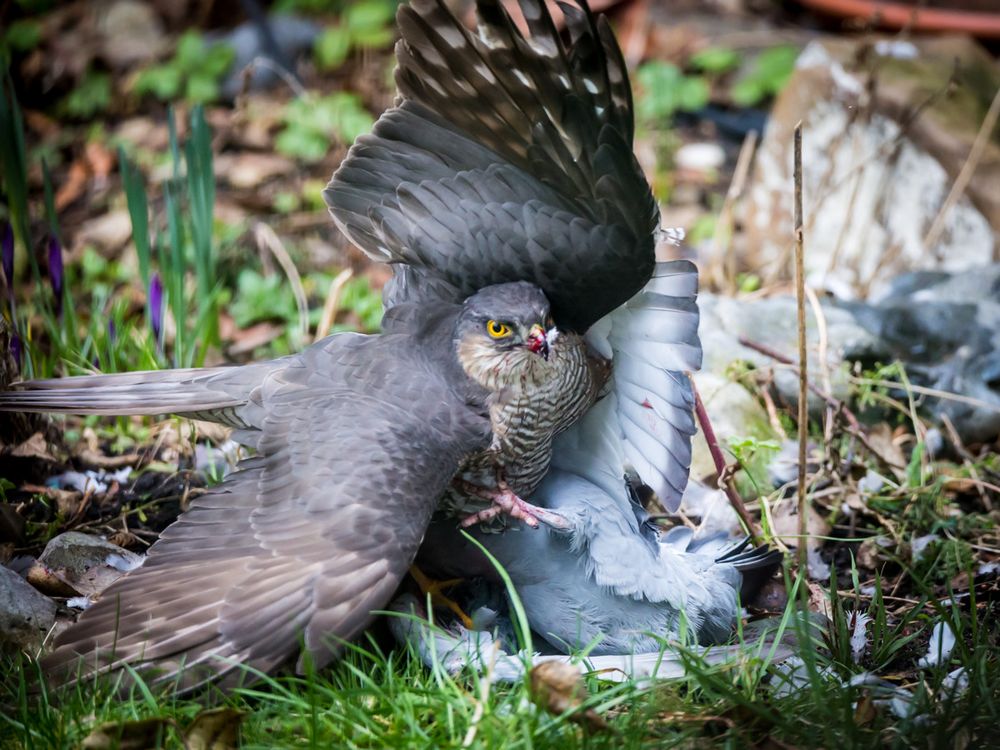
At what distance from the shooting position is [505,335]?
2.52 m

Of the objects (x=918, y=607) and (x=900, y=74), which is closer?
(x=918, y=607)

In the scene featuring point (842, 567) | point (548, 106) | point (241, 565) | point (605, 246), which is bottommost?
point (842, 567)

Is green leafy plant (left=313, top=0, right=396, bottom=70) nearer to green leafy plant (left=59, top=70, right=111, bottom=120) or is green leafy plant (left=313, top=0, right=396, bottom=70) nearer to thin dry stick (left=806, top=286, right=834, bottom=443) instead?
green leafy plant (left=59, top=70, right=111, bottom=120)

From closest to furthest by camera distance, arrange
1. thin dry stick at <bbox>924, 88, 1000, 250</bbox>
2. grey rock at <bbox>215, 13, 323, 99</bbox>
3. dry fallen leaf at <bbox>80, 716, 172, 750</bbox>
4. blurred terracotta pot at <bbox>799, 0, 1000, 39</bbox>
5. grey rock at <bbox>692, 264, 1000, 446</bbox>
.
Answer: dry fallen leaf at <bbox>80, 716, 172, 750</bbox> < grey rock at <bbox>692, 264, 1000, 446</bbox> < thin dry stick at <bbox>924, 88, 1000, 250</bbox> < blurred terracotta pot at <bbox>799, 0, 1000, 39</bbox> < grey rock at <bbox>215, 13, 323, 99</bbox>

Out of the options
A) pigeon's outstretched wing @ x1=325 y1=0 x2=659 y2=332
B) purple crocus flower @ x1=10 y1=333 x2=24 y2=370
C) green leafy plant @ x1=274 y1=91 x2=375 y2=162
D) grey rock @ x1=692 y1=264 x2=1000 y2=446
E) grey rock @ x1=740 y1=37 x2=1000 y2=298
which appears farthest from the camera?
green leafy plant @ x1=274 y1=91 x2=375 y2=162

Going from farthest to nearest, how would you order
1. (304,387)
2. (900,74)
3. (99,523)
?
(900,74)
(99,523)
(304,387)

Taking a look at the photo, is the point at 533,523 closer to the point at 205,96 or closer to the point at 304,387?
the point at 304,387

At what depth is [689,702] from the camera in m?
2.32

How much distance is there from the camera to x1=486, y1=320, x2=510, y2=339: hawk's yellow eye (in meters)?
2.51

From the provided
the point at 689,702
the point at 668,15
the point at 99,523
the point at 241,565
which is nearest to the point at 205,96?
the point at 668,15

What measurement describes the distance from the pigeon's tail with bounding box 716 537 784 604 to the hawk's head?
0.73 meters

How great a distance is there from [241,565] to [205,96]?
427 cm

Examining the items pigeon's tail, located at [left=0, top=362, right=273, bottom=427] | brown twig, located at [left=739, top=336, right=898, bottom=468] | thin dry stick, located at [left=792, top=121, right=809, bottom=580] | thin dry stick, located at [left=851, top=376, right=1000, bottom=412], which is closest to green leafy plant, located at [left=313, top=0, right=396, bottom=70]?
brown twig, located at [left=739, top=336, right=898, bottom=468]

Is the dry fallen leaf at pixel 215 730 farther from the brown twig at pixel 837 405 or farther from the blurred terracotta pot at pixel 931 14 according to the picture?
the blurred terracotta pot at pixel 931 14
